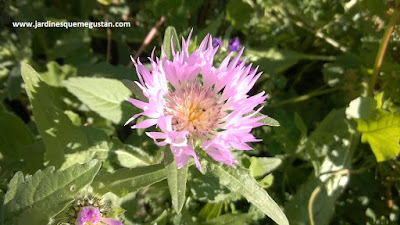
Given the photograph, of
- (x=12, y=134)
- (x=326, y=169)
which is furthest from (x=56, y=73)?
(x=326, y=169)

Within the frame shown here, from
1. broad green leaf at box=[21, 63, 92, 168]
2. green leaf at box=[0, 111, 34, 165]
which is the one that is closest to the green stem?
broad green leaf at box=[21, 63, 92, 168]

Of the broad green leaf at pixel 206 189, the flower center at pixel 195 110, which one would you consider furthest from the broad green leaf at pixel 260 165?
the flower center at pixel 195 110

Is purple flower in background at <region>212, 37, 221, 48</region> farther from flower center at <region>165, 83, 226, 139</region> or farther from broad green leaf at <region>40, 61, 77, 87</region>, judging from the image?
broad green leaf at <region>40, 61, 77, 87</region>

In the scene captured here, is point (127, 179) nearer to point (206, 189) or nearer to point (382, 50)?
point (206, 189)

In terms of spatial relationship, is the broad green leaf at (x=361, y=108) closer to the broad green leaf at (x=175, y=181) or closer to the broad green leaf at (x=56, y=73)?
the broad green leaf at (x=175, y=181)

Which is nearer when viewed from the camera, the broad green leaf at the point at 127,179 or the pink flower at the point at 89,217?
the pink flower at the point at 89,217

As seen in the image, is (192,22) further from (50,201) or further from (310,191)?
(50,201)
